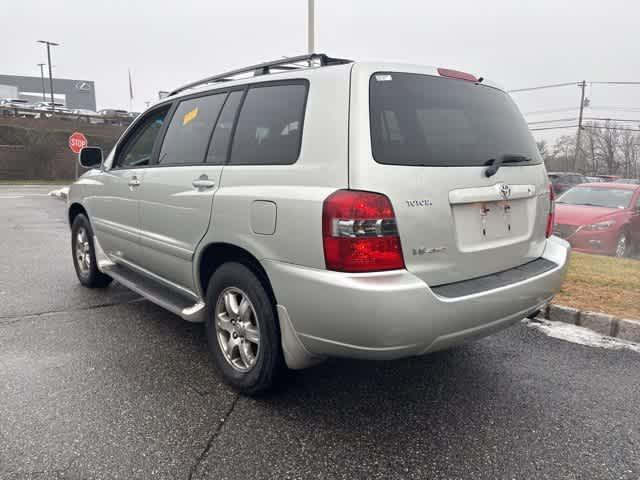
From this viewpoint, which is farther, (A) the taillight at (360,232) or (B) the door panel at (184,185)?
(B) the door panel at (184,185)

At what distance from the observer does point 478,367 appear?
3357mm

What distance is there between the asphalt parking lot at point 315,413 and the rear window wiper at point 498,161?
1.33 m

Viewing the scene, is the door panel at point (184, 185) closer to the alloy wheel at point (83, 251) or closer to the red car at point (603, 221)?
the alloy wheel at point (83, 251)

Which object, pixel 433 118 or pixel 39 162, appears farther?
pixel 39 162

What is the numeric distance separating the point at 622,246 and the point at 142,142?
26.3ft

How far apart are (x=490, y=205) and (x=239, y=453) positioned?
1782mm

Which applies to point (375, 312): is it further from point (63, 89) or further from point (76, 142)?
point (63, 89)

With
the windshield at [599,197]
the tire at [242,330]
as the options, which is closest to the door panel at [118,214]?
the tire at [242,330]

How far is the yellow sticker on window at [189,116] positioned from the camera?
3484mm

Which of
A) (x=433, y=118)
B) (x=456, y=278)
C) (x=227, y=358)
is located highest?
(x=433, y=118)

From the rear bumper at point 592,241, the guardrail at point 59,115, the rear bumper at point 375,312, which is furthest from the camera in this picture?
the guardrail at point 59,115

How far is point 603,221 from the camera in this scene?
8164 mm

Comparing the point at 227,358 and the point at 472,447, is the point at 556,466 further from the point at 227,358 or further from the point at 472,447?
the point at 227,358

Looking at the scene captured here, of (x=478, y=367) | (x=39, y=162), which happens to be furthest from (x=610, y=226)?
(x=39, y=162)
